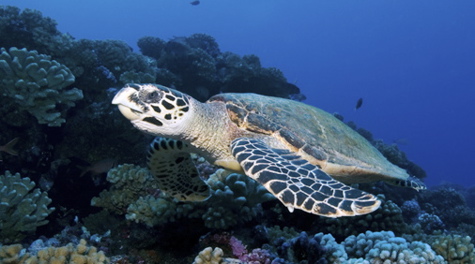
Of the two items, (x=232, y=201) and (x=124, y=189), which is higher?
(x=232, y=201)

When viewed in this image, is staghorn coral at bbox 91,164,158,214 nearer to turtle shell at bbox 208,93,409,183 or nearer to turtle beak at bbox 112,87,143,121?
turtle shell at bbox 208,93,409,183

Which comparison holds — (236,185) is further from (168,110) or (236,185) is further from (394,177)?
(394,177)

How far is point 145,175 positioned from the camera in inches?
178

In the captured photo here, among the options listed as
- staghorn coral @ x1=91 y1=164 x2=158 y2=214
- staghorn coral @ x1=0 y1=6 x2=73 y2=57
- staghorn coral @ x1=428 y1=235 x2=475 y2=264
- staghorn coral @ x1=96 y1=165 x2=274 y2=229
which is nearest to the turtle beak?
staghorn coral @ x1=96 y1=165 x2=274 y2=229

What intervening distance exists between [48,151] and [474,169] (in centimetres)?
9456

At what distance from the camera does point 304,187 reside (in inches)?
77.2

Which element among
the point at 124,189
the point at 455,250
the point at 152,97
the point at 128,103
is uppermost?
the point at 455,250

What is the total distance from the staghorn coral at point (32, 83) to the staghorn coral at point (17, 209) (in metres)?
1.05

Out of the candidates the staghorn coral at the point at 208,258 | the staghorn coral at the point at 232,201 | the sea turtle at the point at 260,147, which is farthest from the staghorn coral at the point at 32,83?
the staghorn coral at the point at 208,258

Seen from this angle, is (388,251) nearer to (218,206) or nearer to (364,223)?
(364,223)

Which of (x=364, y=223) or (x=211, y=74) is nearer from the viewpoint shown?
(x=364, y=223)

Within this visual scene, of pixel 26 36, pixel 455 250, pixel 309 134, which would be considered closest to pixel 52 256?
pixel 309 134

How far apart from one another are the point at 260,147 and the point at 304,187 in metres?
0.79

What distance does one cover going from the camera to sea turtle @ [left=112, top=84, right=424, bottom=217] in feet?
6.40
